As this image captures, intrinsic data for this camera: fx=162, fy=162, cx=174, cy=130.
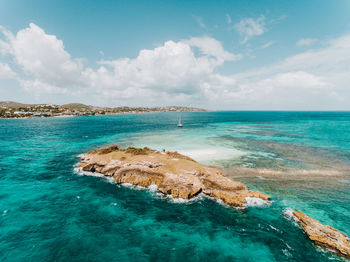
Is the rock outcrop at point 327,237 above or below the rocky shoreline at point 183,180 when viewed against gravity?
below

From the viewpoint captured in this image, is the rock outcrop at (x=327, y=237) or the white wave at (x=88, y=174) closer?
the rock outcrop at (x=327, y=237)

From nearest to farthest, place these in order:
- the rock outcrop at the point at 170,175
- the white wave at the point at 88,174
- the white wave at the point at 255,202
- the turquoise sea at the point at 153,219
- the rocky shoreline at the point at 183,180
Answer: the turquoise sea at the point at 153,219 < the rocky shoreline at the point at 183,180 < the white wave at the point at 255,202 < the rock outcrop at the point at 170,175 < the white wave at the point at 88,174

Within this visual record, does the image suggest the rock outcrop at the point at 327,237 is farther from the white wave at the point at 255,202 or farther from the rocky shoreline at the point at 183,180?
the white wave at the point at 255,202

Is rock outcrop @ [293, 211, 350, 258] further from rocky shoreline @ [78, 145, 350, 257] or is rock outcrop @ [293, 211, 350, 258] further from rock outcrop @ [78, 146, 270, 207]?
rock outcrop @ [78, 146, 270, 207]

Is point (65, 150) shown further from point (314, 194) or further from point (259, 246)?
point (314, 194)

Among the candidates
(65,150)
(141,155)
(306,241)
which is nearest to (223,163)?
(141,155)

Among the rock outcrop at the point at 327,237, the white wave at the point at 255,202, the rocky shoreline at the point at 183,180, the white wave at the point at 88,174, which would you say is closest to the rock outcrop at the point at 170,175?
the rocky shoreline at the point at 183,180

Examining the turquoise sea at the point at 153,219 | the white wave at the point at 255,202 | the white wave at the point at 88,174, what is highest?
the white wave at the point at 88,174

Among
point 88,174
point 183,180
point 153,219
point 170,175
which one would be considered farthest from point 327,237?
point 88,174
